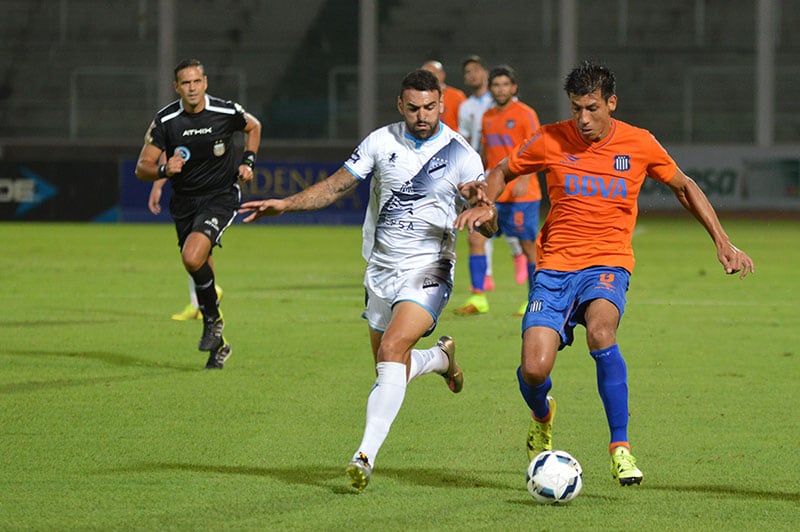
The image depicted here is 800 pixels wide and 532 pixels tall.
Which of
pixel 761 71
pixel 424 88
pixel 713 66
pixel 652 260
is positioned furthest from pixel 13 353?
pixel 713 66

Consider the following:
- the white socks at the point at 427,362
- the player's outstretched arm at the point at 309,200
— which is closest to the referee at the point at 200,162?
the white socks at the point at 427,362

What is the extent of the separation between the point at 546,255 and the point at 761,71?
23.9m

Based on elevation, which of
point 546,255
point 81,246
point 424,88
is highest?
point 424,88

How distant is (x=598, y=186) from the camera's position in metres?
6.03

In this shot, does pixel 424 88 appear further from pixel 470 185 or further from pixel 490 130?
pixel 490 130

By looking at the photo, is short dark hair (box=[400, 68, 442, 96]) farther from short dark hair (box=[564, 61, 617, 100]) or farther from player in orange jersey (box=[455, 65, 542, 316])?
player in orange jersey (box=[455, 65, 542, 316])

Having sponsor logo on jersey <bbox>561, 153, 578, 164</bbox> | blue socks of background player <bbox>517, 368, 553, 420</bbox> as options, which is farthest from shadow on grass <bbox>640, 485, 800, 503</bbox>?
sponsor logo on jersey <bbox>561, 153, 578, 164</bbox>

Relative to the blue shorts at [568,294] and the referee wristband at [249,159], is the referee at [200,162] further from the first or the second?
the blue shorts at [568,294]

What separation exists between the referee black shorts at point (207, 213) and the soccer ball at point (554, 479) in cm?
462

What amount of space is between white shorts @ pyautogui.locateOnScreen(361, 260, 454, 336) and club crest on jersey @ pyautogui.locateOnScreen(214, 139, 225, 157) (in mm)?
3852

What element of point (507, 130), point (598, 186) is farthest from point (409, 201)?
point (507, 130)

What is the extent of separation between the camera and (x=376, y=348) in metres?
6.46

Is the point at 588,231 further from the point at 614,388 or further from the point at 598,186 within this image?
the point at 614,388

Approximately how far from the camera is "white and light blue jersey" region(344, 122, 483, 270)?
20.6ft
